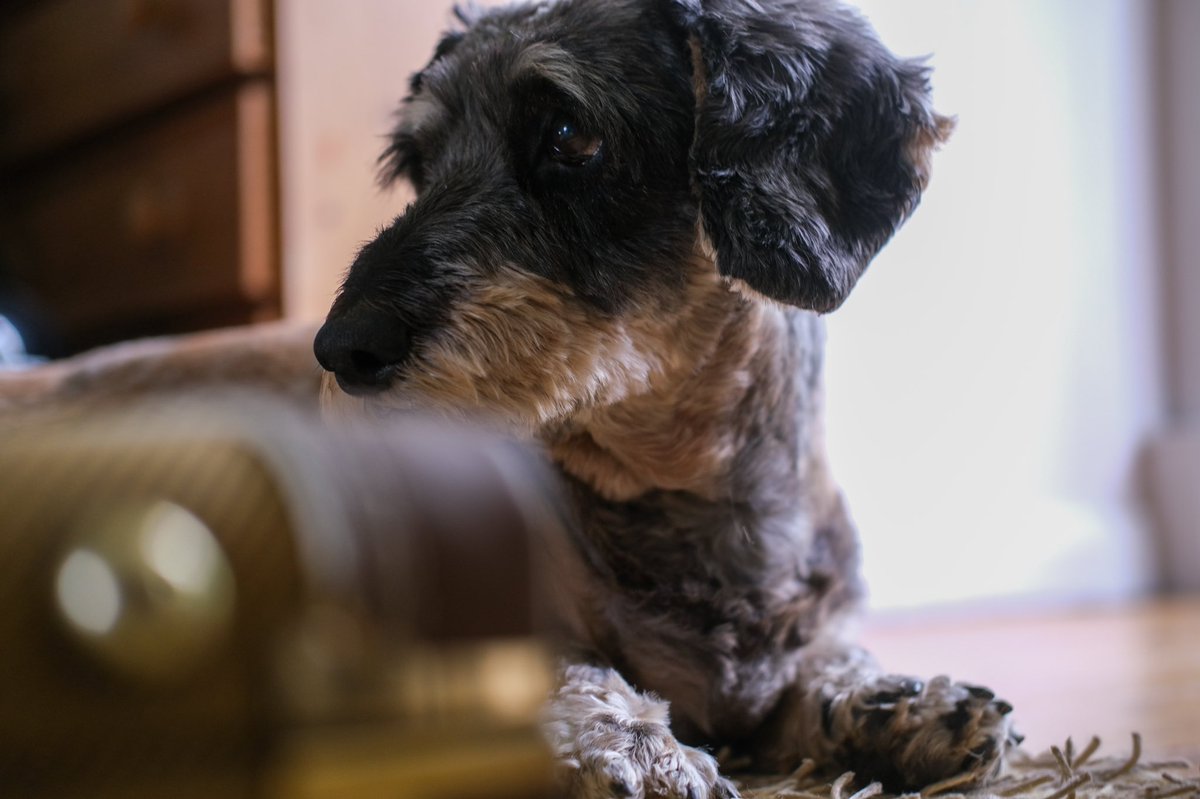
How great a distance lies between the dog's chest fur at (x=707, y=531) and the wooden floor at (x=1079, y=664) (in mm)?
326

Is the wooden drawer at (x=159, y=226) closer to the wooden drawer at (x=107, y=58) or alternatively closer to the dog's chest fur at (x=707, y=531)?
the wooden drawer at (x=107, y=58)

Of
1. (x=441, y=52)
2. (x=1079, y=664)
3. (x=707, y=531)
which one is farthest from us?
(x=1079, y=664)

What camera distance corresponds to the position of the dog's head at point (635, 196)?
93cm

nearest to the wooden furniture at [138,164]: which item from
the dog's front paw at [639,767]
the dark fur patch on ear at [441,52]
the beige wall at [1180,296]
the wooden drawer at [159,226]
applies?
the wooden drawer at [159,226]

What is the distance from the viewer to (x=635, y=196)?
0.99 m

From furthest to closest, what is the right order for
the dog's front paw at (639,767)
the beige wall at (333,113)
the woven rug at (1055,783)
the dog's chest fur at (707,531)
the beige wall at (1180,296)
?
the beige wall at (1180,296) → the beige wall at (333,113) → the dog's chest fur at (707,531) → the woven rug at (1055,783) → the dog's front paw at (639,767)

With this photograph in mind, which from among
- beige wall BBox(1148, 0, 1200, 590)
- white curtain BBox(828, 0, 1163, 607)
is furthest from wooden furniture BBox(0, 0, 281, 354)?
beige wall BBox(1148, 0, 1200, 590)

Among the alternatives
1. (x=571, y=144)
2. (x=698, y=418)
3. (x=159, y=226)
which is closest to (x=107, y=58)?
(x=159, y=226)

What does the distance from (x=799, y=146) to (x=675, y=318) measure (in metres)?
0.20

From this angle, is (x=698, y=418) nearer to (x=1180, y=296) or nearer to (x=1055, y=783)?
(x=1055, y=783)

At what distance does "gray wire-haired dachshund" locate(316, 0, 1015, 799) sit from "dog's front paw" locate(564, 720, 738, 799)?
0.02 m

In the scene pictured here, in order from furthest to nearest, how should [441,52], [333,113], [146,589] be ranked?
[333,113] → [441,52] → [146,589]

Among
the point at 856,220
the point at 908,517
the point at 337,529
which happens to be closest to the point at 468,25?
the point at 856,220

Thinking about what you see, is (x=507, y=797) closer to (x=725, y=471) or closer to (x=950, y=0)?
(x=725, y=471)
